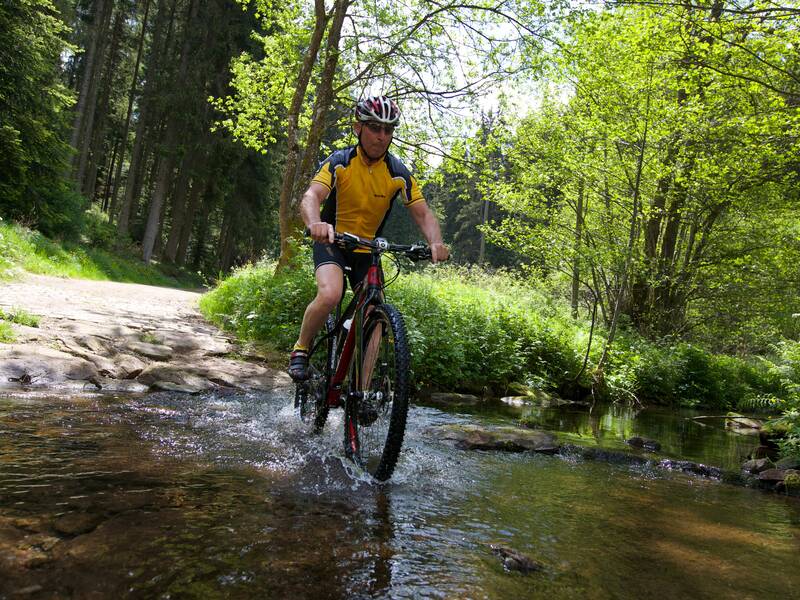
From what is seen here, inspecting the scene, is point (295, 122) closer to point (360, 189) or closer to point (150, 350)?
point (150, 350)

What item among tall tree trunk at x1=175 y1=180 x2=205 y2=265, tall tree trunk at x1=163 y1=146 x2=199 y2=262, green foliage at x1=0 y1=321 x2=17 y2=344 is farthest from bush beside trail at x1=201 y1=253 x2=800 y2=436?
tall tree trunk at x1=175 y1=180 x2=205 y2=265

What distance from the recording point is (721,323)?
17188 millimetres

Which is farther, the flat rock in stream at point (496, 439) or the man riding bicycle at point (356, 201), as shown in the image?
the flat rock in stream at point (496, 439)

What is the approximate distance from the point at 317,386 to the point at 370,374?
0.87 metres

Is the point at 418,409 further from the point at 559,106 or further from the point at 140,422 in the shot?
the point at 559,106

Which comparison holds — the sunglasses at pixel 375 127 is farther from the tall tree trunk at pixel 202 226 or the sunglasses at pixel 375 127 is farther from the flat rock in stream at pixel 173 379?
the tall tree trunk at pixel 202 226

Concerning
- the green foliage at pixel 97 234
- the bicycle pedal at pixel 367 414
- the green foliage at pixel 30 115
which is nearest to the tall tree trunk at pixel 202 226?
the green foliage at pixel 97 234

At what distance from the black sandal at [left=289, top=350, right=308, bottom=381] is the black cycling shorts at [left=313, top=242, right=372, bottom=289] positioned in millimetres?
678

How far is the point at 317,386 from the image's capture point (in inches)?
175

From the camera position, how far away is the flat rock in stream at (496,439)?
5.27 metres

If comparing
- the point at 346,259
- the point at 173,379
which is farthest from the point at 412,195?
the point at 173,379

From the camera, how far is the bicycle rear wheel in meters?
4.34

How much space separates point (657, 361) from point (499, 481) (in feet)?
36.9

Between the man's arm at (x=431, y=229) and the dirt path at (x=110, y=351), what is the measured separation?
3.13 m
